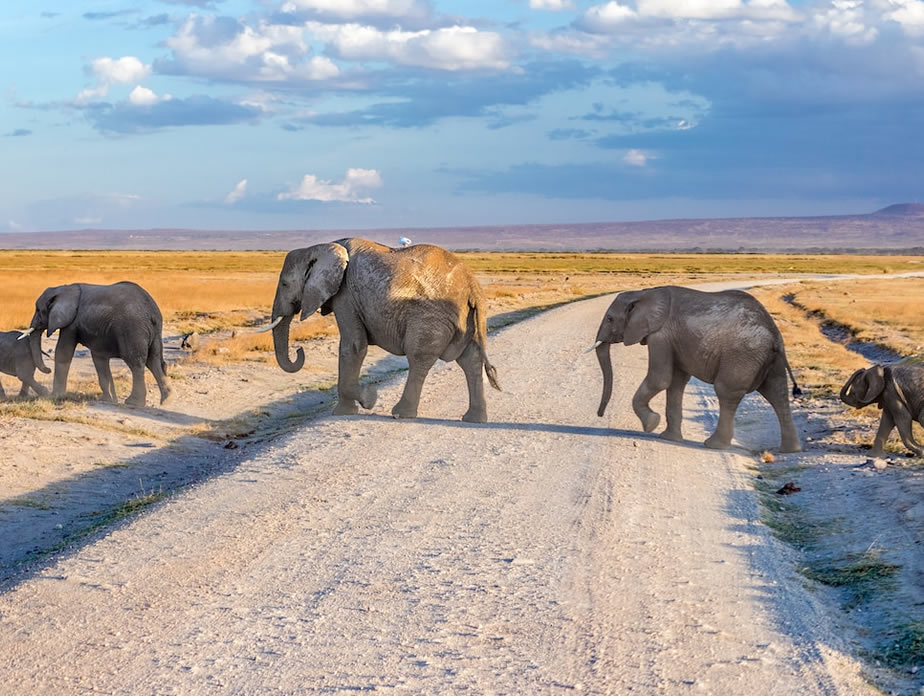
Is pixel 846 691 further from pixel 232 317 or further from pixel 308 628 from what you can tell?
pixel 232 317

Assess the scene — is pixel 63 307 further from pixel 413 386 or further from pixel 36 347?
pixel 413 386

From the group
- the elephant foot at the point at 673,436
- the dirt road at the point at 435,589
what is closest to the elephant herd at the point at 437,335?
the elephant foot at the point at 673,436

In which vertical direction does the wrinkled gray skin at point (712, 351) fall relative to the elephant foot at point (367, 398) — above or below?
above

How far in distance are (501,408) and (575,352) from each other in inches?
336

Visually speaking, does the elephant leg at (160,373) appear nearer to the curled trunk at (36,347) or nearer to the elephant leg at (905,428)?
the curled trunk at (36,347)

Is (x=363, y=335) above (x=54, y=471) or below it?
above

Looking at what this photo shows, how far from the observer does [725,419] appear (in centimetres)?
1358

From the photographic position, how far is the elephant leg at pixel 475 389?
15.2m

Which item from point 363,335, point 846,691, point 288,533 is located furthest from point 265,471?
point 846,691

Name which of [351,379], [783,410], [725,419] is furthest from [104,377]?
[783,410]

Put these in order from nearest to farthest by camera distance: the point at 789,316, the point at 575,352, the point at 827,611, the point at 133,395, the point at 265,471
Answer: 1. the point at 827,611
2. the point at 265,471
3. the point at 133,395
4. the point at 575,352
5. the point at 789,316

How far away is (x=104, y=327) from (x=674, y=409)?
862cm

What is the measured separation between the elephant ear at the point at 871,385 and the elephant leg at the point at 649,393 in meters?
2.29

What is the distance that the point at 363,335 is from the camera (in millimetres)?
15820
